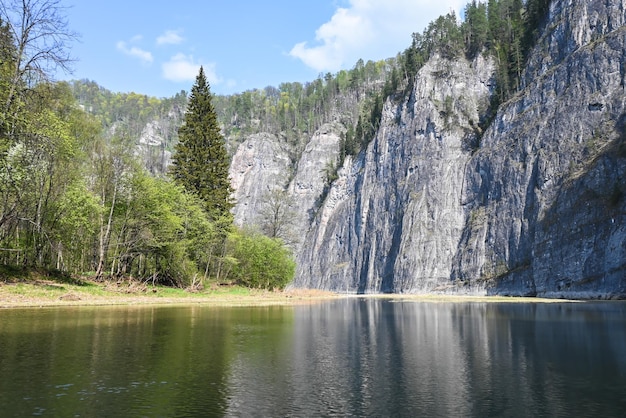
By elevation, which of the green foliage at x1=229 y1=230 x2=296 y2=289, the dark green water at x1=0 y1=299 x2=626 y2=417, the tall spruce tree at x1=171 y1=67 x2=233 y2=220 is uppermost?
the tall spruce tree at x1=171 y1=67 x2=233 y2=220

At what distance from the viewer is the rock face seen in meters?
65.6

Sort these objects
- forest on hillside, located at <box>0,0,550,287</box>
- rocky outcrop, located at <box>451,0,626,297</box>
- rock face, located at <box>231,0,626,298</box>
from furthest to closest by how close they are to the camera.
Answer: rock face, located at <box>231,0,626,298</box>, rocky outcrop, located at <box>451,0,626,297</box>, forest on hillside, located at <box>0,0,550,287</box>

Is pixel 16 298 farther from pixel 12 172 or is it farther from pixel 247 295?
pixel 247 295

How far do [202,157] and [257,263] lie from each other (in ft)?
45.9

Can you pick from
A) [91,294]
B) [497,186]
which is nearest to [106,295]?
[91,294]

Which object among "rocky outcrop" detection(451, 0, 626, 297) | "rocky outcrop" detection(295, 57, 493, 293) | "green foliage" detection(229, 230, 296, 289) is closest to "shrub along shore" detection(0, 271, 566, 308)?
"green foliage" detection(229, 230, 296, 289)

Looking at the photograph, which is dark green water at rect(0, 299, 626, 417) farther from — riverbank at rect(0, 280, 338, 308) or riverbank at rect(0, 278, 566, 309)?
riverbank at rect(0, 278, 566, 309)

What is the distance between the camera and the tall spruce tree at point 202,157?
175 ft

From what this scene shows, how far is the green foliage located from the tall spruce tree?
13.9ft

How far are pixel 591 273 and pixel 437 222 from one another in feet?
119

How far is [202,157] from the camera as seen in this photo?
2168 inches

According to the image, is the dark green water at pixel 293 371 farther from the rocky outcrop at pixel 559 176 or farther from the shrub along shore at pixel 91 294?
the rocky outcrop at pixel 559 176

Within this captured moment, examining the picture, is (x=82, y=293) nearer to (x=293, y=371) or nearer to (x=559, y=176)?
(x=293, y=371)

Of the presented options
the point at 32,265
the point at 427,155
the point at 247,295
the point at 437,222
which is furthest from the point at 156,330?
the point at 427,155
